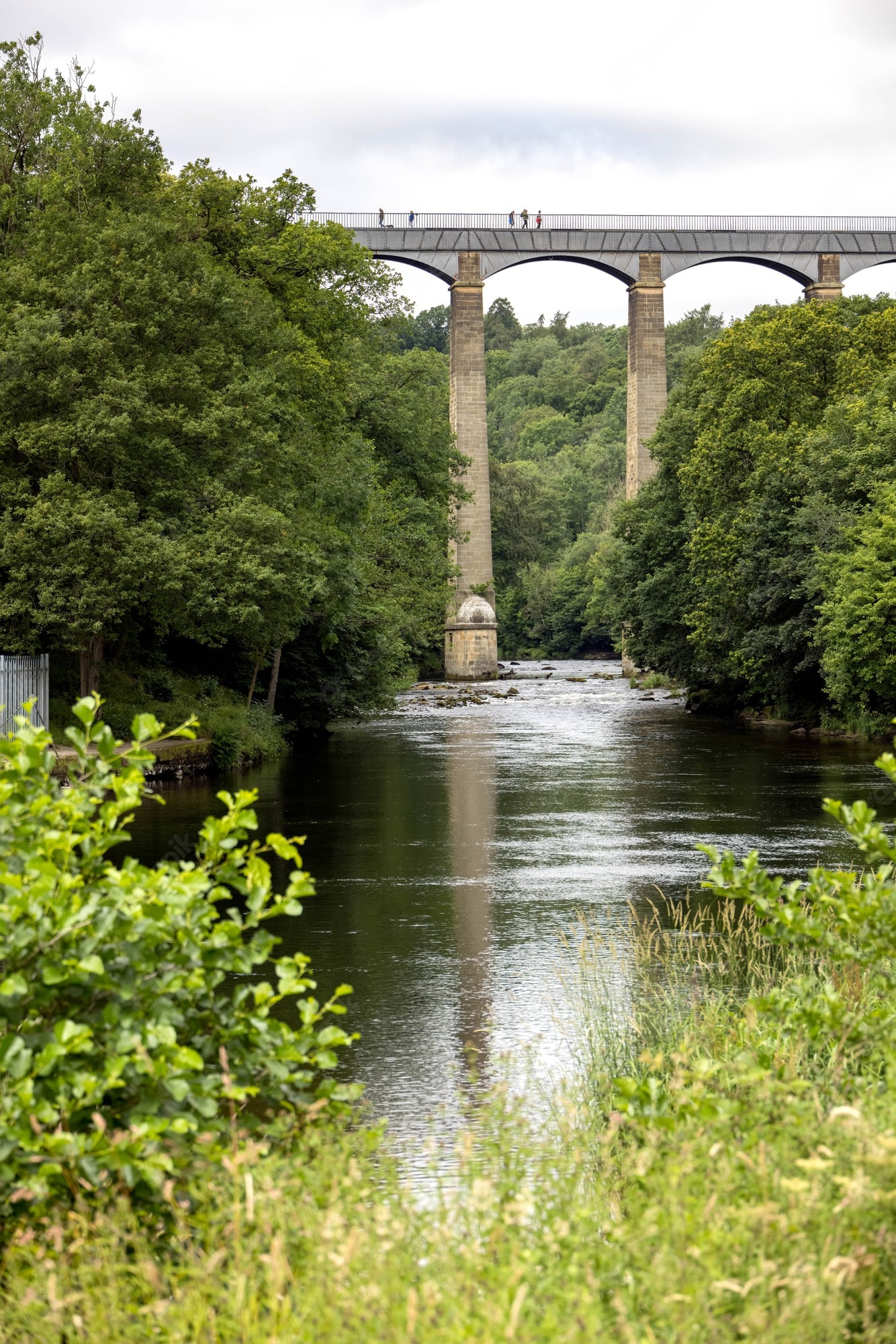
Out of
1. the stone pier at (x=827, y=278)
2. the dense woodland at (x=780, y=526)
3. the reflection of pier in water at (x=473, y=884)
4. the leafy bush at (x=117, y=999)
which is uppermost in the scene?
the stone pier at (x=827, y=278)

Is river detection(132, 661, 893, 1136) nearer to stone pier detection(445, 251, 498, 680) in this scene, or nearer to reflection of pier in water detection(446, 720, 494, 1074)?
reflection of pier in water detection(446, 720, 494, 1074)

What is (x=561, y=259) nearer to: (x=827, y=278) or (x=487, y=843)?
(x=827, y=278)

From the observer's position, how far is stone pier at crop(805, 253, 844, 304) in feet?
208

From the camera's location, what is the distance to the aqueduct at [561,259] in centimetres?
6150

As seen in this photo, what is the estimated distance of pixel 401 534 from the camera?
4088 centimetres

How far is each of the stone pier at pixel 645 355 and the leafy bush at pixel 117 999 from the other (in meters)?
59.1

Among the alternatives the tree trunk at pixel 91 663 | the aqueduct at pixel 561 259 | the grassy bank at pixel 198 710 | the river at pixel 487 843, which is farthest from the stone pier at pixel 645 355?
the tree trunk at pixel 91 663

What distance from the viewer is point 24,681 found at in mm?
23984

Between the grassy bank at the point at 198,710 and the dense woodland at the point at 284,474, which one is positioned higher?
the dense woodland at the point at 284,474

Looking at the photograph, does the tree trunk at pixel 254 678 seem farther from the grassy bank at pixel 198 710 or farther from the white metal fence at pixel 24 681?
the white metal fence at pixel 24 681

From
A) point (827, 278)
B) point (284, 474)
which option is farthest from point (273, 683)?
point (827, 278)

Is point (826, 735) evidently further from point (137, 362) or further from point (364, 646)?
point (137, 362)

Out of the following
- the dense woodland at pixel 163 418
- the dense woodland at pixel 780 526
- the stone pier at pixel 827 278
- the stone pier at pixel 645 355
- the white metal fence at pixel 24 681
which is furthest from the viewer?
the stone pier at pixel 827 278

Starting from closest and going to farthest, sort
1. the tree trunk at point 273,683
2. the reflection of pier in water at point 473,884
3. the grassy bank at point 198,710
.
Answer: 1. the reflection of pier in water at point 473,884
2. the grassy bank at point 198,710
3. the tree trunk at point 273,683
